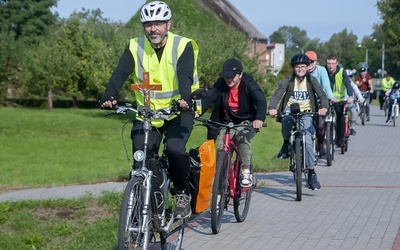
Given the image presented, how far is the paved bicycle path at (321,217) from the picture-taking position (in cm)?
826

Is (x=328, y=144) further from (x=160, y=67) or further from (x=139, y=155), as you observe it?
(x=139, y=155)

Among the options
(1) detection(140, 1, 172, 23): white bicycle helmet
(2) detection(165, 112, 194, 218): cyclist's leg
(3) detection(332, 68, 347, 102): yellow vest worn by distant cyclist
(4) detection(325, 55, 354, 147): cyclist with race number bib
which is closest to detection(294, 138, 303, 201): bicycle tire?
(2) detection(165, 112, 194, 218): cyclist's leg

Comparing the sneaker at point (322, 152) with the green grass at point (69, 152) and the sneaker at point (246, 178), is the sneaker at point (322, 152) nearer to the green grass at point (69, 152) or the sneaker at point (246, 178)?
the green grass at point (69, 152)

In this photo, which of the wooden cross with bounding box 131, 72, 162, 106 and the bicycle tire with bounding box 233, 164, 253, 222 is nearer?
the wooden cross with bounding box 131, 72, 162, 106

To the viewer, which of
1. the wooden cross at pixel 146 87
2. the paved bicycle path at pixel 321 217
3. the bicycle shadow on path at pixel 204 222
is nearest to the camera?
the wooden cross at pixel 146 87

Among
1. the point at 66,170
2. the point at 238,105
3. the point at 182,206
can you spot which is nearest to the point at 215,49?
the point at 66,170

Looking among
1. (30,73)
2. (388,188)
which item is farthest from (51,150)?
(30,73)

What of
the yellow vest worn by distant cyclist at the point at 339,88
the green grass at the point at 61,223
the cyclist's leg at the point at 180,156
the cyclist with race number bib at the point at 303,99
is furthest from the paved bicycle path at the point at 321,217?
the yellow vest worn by distant cyclist at the point at 339,88

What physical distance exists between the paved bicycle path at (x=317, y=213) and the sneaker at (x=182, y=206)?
0.67m

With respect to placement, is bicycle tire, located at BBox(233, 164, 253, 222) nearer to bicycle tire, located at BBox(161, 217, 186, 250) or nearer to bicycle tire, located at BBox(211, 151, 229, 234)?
bicycle tire, located at BBox(211, 151, 229, 234)

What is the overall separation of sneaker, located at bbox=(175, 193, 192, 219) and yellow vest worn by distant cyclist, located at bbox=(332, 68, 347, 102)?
384 inches

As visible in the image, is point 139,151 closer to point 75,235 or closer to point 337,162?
point 75,235

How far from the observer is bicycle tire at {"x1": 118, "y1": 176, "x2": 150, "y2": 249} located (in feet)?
20.5

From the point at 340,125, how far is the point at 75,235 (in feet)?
32.8
